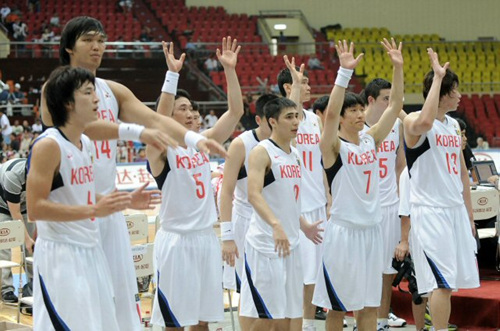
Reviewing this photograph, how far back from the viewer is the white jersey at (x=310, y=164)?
8062 mm

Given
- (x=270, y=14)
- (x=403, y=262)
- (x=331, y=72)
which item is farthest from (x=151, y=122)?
(x=270, y=14)

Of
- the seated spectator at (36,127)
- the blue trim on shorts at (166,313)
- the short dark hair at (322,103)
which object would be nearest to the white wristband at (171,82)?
the blue trim on shorts at (166,313)

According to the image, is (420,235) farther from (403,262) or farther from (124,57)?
(124,57)

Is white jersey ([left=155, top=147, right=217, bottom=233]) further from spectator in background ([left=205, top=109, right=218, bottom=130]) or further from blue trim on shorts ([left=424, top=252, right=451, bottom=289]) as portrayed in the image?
spectator in background ([left=205, top=109, right=218, bottom=130])

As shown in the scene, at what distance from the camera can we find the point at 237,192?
7.81m

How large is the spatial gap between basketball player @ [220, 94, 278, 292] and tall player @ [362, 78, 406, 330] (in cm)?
132

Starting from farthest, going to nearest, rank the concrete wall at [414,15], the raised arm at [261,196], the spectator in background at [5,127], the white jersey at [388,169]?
the concrete wall at [414,15] → the spectator in background at [5,127] → the white jersey at [388,169] → the raised arm at [261,196]

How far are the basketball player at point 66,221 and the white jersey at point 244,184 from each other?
2414 millimetres

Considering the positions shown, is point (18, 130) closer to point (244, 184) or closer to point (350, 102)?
point (244, 184)

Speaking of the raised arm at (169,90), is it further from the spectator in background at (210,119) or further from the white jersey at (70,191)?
the spectator in background at (210,119)

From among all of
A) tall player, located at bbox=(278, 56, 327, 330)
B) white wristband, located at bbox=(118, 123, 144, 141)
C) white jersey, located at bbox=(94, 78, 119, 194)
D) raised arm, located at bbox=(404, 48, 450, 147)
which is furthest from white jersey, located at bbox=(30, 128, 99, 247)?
raised arm, located at bbox=(404, 48, 450, 147)

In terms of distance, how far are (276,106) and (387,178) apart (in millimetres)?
1988

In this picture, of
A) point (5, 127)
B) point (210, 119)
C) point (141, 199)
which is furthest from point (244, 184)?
point (210, 119)

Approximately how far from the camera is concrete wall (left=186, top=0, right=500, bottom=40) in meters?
33.4
